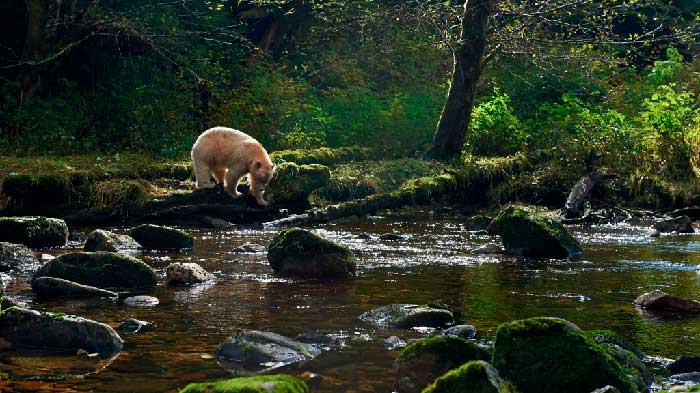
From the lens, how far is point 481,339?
26.7ft

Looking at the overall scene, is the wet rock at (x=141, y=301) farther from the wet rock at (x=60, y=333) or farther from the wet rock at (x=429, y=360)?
the wet rock at (x=429, y=360)

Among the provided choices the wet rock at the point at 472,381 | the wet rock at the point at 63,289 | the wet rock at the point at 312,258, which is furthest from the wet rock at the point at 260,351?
the wet rock at the point at 312,258

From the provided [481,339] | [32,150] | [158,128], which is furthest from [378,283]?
[158,128]

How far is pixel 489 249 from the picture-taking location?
46.1 ft

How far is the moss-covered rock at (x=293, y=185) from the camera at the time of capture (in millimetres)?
17125

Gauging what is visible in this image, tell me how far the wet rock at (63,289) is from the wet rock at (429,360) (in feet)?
13.3

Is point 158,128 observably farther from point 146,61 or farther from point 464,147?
point 464,147

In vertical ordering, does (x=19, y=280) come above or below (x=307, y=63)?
Answer: below

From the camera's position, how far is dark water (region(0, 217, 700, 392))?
7.02 m

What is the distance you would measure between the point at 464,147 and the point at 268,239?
9.06m

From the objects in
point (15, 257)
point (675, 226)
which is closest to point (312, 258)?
point (15, 257)

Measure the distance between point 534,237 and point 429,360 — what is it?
281 inches

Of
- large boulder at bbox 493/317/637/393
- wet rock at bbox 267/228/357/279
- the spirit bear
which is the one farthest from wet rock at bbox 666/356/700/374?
the spirit bear

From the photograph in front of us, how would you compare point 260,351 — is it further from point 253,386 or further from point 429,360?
point 253,386
